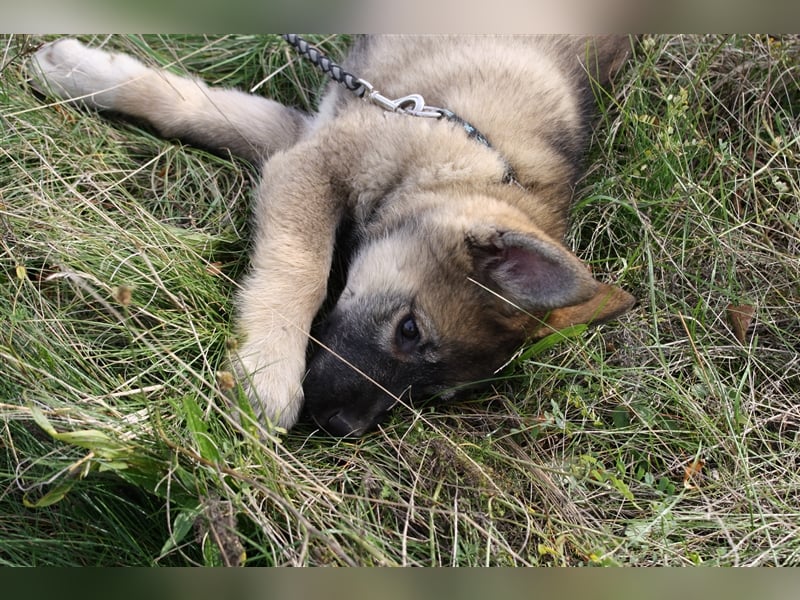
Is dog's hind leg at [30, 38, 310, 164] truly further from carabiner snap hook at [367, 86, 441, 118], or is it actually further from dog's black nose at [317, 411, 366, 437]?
dog's black nose at [317, 411, 366, 437]

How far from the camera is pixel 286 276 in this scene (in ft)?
9.14

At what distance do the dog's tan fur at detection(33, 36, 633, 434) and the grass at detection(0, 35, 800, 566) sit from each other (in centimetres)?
14

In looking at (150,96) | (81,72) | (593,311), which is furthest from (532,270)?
(81,72)

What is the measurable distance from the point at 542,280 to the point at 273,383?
3.30 feet

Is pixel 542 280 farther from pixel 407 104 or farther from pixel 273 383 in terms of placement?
pixel 407 104

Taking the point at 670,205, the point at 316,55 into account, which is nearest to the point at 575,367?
the point at 670,205

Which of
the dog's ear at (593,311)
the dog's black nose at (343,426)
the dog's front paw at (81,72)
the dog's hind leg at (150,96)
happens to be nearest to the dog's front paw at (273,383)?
the dog's black nose at (343,426)

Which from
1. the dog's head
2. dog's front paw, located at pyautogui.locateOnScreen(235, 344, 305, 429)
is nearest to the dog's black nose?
the dog's head

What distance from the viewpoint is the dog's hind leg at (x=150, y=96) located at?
10.9 feet

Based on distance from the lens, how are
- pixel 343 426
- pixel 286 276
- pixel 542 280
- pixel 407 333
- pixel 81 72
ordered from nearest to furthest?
pixel 542 280, pixel 343 426, pixel 407 333, pixel 286 276, pixel 81 72

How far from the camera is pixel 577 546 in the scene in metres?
2.21

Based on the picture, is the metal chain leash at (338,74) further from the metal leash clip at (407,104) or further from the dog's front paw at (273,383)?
the dog's front paw at (273,383)

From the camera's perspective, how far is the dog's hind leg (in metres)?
3.32

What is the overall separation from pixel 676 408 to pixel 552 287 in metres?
0.90
